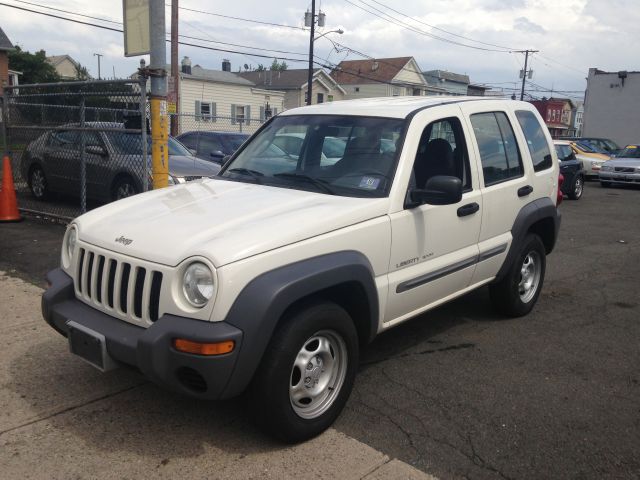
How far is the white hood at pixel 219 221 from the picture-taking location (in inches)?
120

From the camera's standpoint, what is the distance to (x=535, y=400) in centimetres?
392

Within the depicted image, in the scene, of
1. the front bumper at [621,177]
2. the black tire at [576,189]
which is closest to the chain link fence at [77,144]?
the black tire at [576,189]

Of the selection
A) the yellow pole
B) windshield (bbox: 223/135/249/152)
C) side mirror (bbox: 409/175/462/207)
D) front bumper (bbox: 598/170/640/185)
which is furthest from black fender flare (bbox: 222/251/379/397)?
front bumper (bbox: 598/170/640/185)

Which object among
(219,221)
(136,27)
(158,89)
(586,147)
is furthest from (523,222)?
(586,147)

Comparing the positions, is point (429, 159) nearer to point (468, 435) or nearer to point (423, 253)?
point (423, 253)

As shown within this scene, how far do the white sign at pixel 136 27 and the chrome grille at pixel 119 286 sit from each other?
3418 mm

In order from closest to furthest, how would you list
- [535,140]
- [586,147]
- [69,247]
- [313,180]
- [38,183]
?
1. [69,247]
2. [313,180]
3. [535,140]
4. [38,183]
5. [586,147]

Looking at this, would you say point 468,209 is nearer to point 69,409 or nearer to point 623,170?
point 69,409

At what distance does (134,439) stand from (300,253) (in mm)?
1409

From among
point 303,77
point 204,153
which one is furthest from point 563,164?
point 303,77

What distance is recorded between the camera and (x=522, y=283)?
217 inches

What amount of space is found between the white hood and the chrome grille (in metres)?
0.08

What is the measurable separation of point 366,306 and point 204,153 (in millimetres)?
10425

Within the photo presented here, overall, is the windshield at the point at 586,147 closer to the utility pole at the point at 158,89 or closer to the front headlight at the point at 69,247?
the utility pole at the point at 158,89
